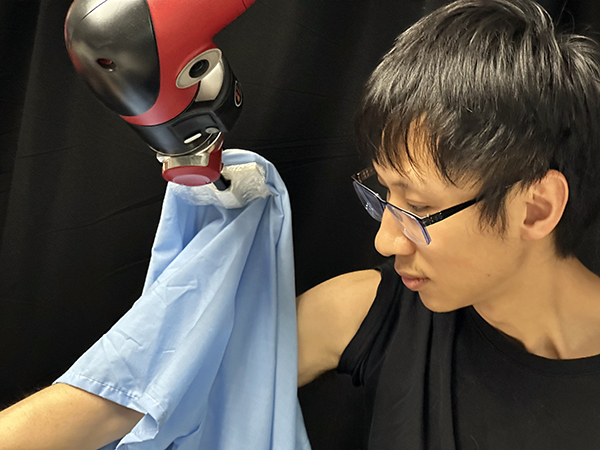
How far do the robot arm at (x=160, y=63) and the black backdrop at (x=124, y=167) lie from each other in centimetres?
37

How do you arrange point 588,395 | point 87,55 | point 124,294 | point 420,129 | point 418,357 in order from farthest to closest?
point 124,294, point 418,357, point 588,395, point 420,129, point 87,55

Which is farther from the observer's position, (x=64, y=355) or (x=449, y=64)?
(x=64, y=355)

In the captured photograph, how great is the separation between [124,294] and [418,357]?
0.63 meters

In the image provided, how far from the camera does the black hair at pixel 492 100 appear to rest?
740 millimetres

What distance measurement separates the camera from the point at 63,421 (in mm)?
803

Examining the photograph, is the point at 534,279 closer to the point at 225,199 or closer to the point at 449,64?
the point at 449,64

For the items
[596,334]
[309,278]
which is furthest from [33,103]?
[596,334]

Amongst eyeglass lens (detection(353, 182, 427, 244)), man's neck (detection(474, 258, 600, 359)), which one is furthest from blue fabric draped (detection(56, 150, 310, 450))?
man's neck (detection(474, 258, 600, 359))

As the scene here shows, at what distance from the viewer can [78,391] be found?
2.70 ft

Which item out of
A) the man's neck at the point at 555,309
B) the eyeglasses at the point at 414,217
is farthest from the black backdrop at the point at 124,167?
the eyeglasses at the point at 414,217

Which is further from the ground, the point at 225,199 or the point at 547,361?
the point at 225,199

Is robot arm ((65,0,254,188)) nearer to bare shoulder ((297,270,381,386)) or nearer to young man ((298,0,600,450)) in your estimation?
young man ((298,0,600,450))

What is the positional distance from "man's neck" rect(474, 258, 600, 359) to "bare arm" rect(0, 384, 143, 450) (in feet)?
2.07

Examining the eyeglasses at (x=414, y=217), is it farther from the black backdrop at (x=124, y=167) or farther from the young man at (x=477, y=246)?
the black backdrop at (x=124, y=167)
